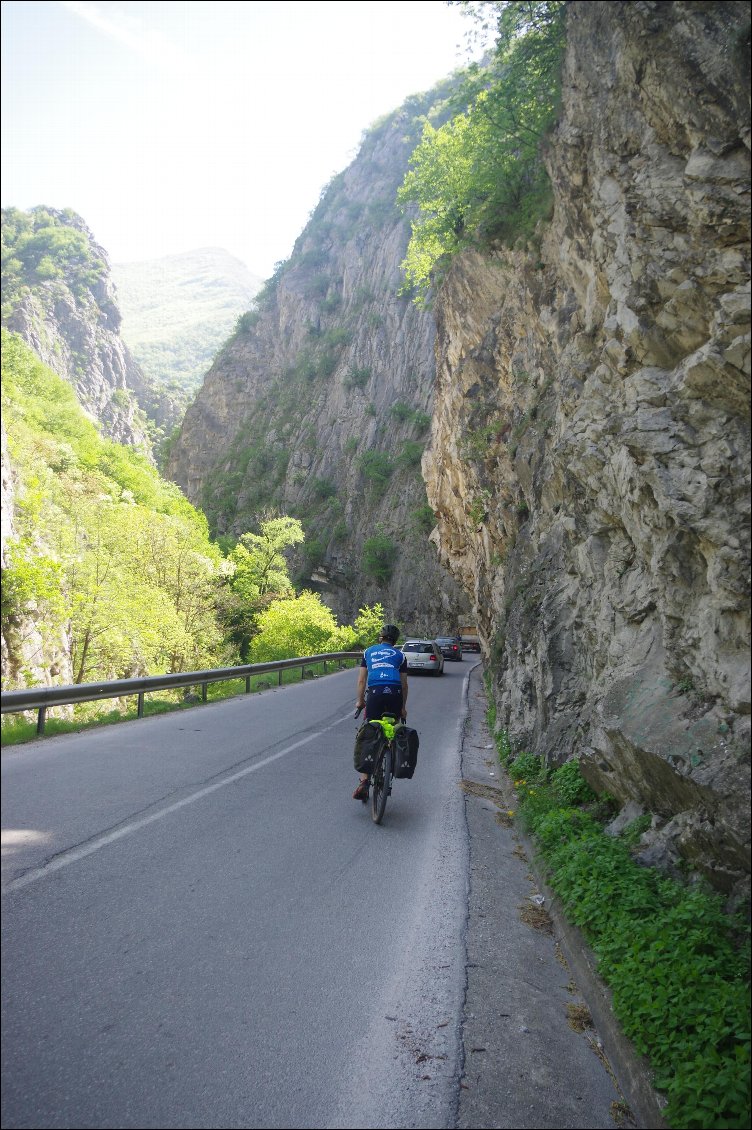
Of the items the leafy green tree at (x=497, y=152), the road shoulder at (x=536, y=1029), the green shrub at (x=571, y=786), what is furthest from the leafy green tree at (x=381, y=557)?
the road shoulder at (x=536, y=1029)

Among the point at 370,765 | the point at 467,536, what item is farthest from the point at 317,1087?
the point at 467,536

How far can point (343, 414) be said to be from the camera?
252 ft

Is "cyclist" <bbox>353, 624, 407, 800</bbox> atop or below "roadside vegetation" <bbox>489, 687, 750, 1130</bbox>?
atop

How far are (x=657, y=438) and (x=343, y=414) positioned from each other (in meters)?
72.4

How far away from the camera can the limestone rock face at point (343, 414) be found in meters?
64.2

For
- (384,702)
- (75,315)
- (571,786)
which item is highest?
(75,315)

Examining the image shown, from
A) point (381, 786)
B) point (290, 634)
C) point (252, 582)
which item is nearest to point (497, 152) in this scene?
point (381, 786)

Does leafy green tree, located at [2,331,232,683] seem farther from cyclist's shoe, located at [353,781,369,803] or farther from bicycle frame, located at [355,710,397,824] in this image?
cyclist's shoe, located at [353,781,369,803]

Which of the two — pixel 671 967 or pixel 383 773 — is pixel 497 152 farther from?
pixel 671 967

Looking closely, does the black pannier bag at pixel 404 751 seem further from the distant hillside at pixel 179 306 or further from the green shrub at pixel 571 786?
the distant hillside at pixel 179 306

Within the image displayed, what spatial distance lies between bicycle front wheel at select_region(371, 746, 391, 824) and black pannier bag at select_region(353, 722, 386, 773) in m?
0.09

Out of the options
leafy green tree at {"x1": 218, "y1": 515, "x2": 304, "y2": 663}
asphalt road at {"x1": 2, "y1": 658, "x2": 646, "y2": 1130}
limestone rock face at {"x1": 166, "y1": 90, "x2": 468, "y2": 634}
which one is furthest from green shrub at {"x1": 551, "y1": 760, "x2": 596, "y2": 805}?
limestone rock face at {"x1": 166, "y1": 90, "x2": 468, "y2": 634}

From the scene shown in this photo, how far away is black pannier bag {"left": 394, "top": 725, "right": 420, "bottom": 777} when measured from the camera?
751 centimetres

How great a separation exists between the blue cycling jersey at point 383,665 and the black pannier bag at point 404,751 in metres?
0.60
